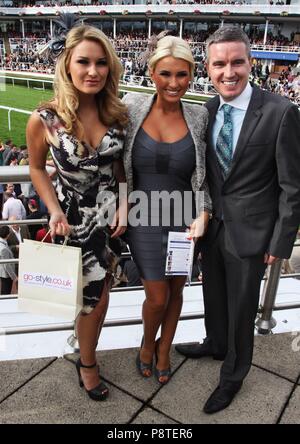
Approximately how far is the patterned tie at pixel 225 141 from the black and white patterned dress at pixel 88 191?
17.7 inches

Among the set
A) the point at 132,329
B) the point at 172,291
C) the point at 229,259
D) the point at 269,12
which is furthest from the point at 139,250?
the point at 269,12

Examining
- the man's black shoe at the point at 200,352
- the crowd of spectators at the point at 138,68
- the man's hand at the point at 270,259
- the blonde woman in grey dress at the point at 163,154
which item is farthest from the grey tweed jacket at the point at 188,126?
the crowd of spectators at the point at 138,68

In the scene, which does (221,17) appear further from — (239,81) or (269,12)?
(239,81)

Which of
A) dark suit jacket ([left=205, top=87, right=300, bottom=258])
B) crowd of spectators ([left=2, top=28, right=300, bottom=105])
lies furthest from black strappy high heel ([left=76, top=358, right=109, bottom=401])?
crowd of spectators ([left=2, top=28, right=300, bottom=105])

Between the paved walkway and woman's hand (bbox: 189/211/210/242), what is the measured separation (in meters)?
0.81

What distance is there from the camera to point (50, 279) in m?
1.94

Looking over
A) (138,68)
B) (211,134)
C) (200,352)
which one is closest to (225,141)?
(211,134)

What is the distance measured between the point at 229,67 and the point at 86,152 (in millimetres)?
Answer: 713

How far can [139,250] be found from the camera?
6.80 feet

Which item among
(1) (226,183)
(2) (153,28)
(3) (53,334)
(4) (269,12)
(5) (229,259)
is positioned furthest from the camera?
(2) (153,28)

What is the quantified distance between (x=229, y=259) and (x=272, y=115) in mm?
711

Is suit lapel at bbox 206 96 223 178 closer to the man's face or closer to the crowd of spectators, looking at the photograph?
the man's face

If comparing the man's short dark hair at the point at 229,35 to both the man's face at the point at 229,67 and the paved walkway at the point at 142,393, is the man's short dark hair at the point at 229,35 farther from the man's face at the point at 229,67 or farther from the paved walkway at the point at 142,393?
the paved walkway at the point at 142,393

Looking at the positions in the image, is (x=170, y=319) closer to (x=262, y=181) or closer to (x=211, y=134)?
(x=262, y=181)
